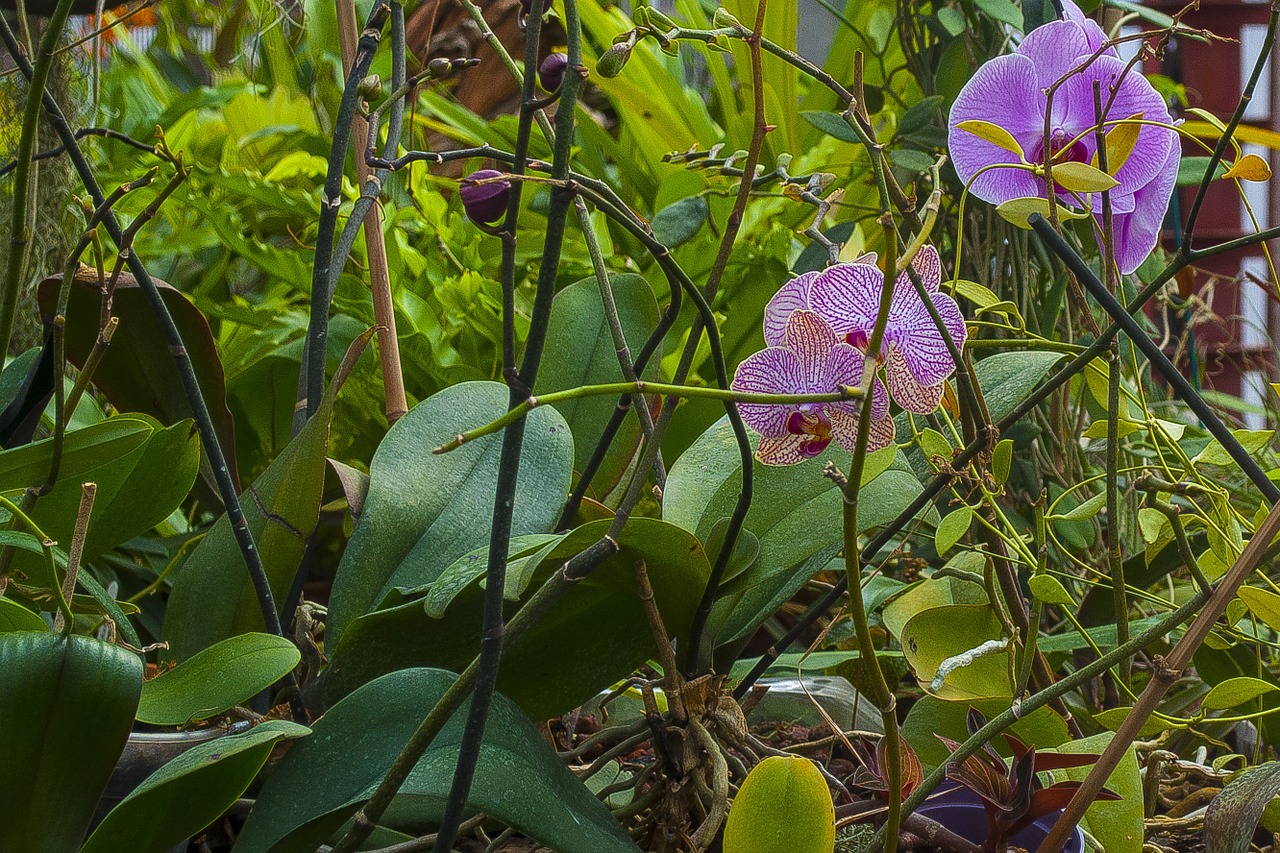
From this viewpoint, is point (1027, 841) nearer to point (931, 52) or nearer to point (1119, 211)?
point (1119, 211)

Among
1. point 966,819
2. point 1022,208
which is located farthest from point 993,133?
point 966,819

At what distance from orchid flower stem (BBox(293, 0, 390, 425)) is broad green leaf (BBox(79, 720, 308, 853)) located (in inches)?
7.6

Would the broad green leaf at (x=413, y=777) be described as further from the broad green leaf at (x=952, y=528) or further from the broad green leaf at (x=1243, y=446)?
the broad green leaf at (x=1243, y=446)

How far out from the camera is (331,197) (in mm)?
431

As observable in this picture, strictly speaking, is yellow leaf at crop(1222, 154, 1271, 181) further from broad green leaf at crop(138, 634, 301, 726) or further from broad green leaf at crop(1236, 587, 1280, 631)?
broad green leaf at crop(138, 634, 301, 726)

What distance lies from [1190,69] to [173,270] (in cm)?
287

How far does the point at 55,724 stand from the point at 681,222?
1.06 ft

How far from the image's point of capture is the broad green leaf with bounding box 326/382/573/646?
0.46 m

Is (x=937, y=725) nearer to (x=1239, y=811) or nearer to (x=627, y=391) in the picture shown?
(x=1239, y=811)

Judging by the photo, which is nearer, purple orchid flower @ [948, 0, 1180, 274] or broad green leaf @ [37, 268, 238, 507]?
purple orchid flower @ [948, 0, 1180, 274]

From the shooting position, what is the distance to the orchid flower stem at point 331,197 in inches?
16.3

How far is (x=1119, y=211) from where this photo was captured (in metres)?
0.40

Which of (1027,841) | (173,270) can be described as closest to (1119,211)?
(1027,841)

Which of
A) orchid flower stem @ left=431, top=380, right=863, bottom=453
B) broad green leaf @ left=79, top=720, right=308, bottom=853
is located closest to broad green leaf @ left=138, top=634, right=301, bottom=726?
broad green leaf @ left=79, top=720, right=308, bottom=853
